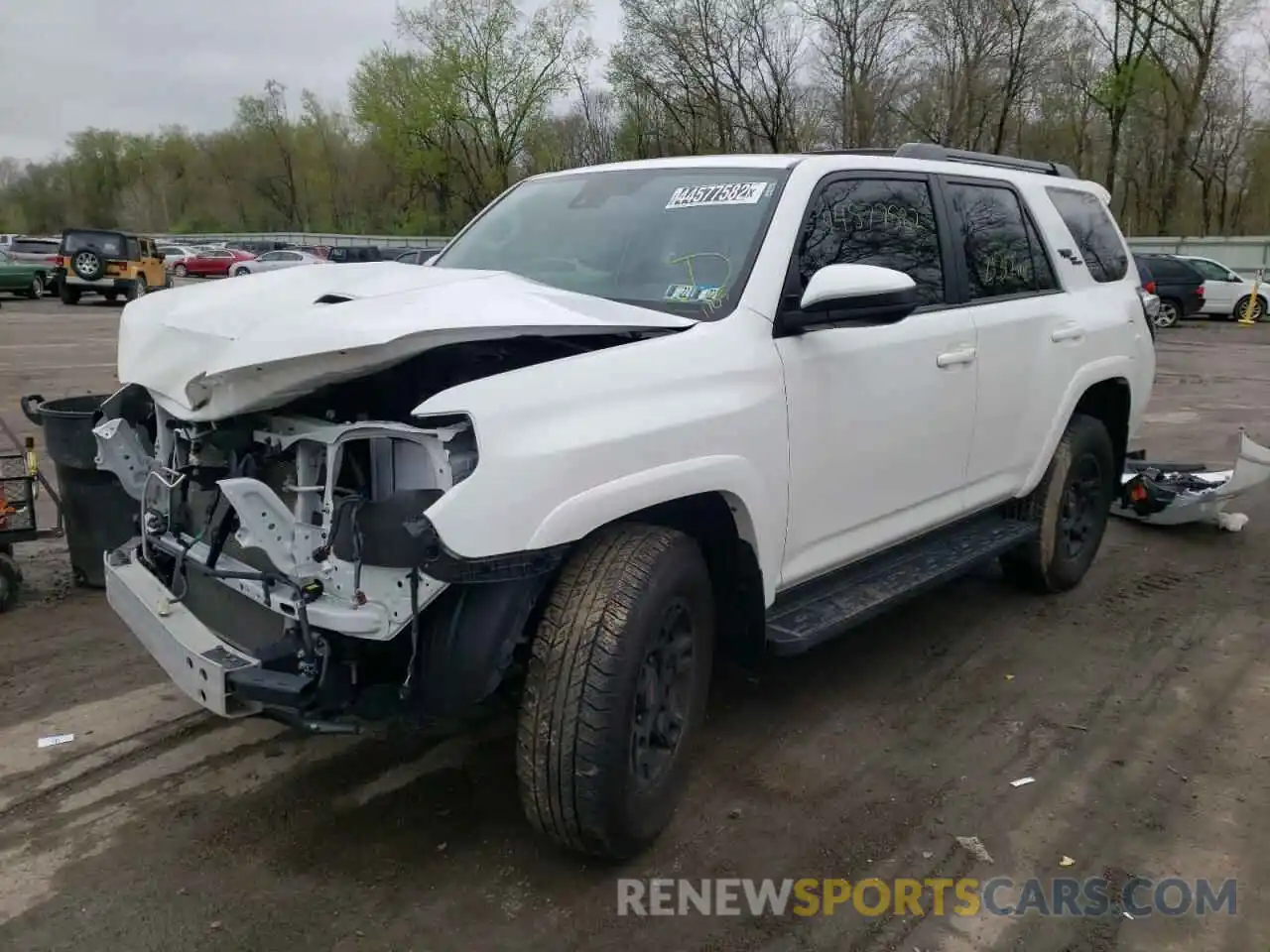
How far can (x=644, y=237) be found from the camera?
3.70 meters

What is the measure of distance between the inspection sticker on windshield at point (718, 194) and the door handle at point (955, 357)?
979 millimetres

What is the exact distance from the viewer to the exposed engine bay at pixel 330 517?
8.20ft

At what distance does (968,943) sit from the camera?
2768 mm

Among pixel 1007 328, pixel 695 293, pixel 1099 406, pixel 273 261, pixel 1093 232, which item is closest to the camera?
pixel 695 293

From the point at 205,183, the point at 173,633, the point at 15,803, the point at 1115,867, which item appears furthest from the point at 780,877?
the point at 205,183

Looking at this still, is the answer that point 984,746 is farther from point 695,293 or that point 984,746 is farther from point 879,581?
point 695,293

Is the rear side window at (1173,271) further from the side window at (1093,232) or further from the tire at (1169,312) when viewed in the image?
the side window at (1093,232)

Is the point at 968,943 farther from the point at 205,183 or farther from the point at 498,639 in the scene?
the point at 205,183

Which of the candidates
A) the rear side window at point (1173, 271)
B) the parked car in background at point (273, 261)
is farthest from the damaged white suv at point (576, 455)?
the parked car in background at point (273, 261)

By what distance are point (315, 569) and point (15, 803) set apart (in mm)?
1630

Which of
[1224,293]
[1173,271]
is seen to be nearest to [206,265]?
[1173,271]

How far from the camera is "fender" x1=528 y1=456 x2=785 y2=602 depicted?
2.58 meters

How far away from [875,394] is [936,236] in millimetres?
939

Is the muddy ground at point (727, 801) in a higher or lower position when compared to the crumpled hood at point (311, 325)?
lower
